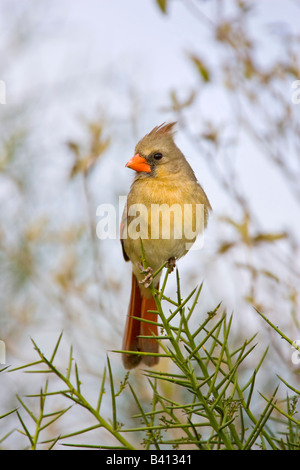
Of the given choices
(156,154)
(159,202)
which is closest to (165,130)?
(156,154)

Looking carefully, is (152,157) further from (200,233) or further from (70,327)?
(70,327)

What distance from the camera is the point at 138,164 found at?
1.82 meters

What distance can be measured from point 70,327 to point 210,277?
1.71 feet

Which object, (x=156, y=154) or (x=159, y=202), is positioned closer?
(x=159, y=202)

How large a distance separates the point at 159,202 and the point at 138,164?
14 centimetres

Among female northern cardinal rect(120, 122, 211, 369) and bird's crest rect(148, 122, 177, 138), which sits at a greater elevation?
bird's crest rect(148, 122, 177, 138)

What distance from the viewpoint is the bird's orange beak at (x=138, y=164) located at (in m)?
1.80

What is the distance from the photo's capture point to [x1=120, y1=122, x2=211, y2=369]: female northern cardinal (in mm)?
1756

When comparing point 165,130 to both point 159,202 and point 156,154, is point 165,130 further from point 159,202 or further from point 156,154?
point 159,202

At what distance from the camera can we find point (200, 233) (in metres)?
1.84

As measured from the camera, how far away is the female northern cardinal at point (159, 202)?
176 cm

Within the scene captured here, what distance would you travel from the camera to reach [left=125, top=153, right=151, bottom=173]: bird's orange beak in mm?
1805

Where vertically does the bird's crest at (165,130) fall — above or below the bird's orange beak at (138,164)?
above
